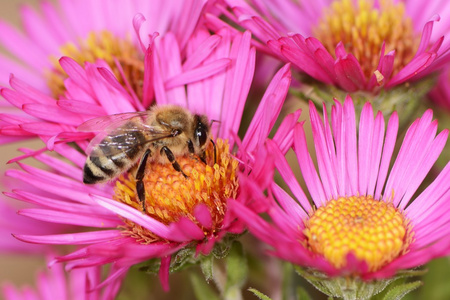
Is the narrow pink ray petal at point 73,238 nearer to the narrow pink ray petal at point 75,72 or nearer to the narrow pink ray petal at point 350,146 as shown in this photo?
the narrow pink ray petal at point 75,72

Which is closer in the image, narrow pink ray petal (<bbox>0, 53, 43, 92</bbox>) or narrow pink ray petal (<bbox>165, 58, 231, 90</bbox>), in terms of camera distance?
narrow pink ray petal (<bbox>165, 58, 231, 90</bbox>)

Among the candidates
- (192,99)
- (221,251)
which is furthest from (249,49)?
(221,251)

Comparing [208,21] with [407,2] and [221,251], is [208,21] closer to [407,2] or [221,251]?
[221,251]

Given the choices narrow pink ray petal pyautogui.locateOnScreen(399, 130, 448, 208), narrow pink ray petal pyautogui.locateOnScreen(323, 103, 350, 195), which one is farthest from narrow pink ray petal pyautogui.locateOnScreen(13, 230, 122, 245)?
narrow pink ray petal pyautogui.locateOnScreen(399, 130, 448, 208)

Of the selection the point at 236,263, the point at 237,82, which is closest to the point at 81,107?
the point at 237,82

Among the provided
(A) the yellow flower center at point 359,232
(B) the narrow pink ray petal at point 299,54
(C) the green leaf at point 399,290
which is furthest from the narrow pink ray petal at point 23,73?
(C) the green leaf at point 399,290

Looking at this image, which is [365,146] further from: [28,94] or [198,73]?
[28,94]

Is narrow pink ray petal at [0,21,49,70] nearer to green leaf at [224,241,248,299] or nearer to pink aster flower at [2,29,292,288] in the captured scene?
pink aster flower at [2,29,292,288]
